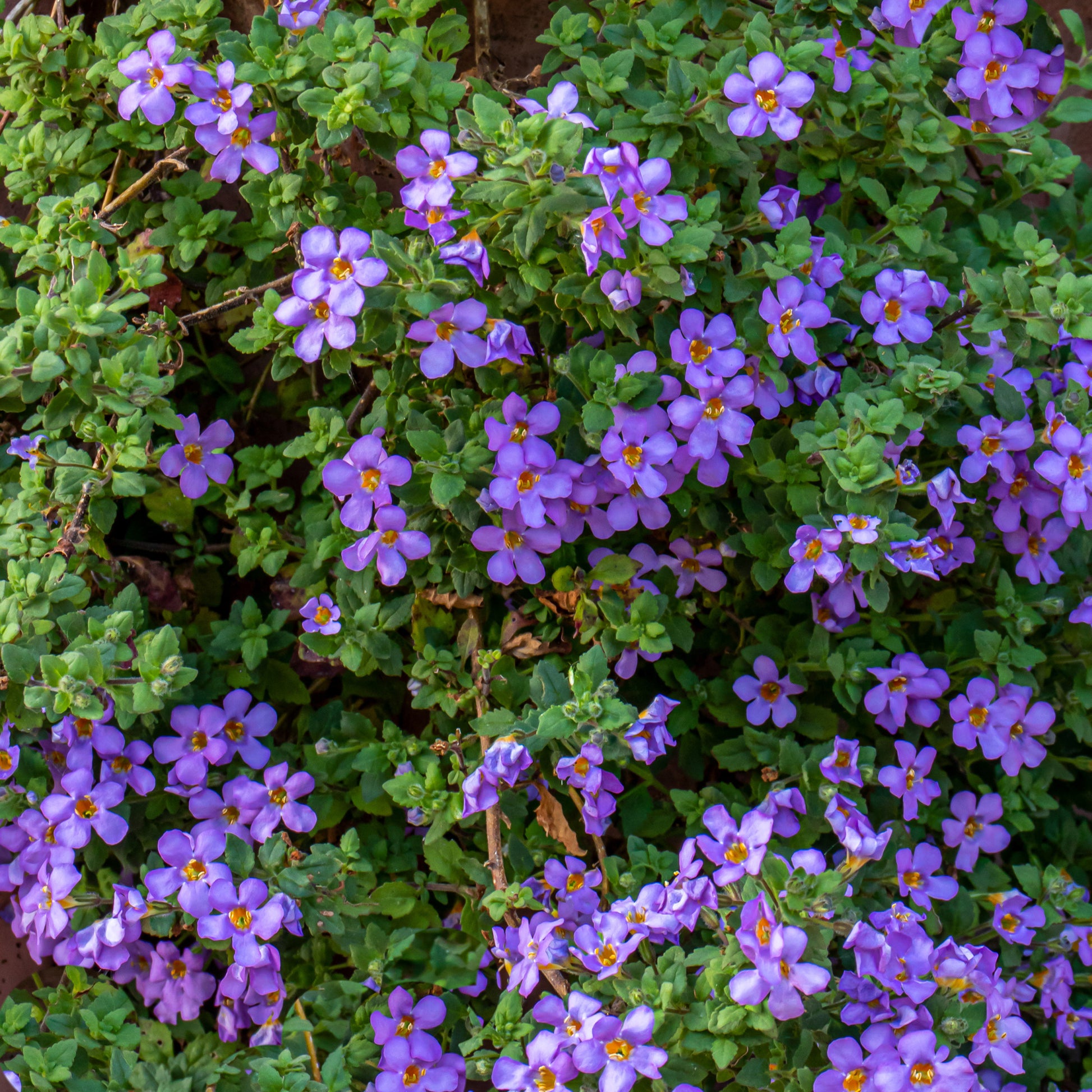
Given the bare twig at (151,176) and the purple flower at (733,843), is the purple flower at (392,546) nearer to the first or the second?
the purple flower at (733,843)

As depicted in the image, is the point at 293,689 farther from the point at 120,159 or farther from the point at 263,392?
the point at 120,159

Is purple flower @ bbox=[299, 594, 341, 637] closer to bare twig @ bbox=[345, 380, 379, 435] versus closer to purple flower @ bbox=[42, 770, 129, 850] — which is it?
bare twig @ bbox=[345, 380, 379, 435]

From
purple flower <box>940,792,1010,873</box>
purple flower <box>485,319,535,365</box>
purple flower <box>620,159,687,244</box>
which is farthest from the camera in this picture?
purple flower <box>940,792,1010,873</box>

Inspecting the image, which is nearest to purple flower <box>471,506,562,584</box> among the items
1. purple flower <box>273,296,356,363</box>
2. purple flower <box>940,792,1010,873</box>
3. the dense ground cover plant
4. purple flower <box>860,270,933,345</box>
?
the dense ground cover plant

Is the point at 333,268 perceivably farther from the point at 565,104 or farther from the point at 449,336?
the point at 565,104

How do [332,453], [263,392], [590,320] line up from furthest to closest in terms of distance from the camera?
[263,392] < [332,453] < [590,320]

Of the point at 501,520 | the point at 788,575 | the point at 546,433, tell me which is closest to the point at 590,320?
the point at 546,433
